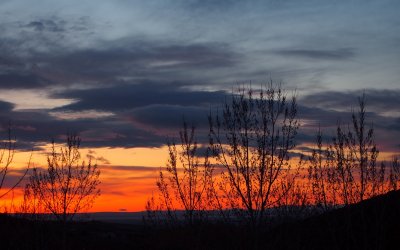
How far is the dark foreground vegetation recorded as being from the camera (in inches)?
677

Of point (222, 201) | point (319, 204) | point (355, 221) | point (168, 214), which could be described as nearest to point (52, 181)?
point (168, 214)

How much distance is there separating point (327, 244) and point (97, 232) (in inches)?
843

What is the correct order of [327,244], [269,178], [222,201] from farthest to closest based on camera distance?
1. [327,244]
2. [222,201]
3. [269,178]

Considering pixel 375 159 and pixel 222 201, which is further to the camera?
pixel 375 159

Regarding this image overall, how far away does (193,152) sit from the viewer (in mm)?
21578

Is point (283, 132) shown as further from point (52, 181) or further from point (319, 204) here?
point (52, 181)

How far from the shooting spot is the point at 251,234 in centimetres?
1546

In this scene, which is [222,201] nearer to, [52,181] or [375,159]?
[375,159]

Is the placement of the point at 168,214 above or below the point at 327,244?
above

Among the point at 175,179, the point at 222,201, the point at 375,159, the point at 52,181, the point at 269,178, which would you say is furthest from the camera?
the point at 52,181

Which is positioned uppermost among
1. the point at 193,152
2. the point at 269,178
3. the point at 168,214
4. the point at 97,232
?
the point at 193,152

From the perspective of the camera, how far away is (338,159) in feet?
65.5

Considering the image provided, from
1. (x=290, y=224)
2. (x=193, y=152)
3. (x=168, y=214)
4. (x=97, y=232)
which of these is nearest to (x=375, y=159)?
(x=290, y=224)

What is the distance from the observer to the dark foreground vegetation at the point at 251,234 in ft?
56.4
